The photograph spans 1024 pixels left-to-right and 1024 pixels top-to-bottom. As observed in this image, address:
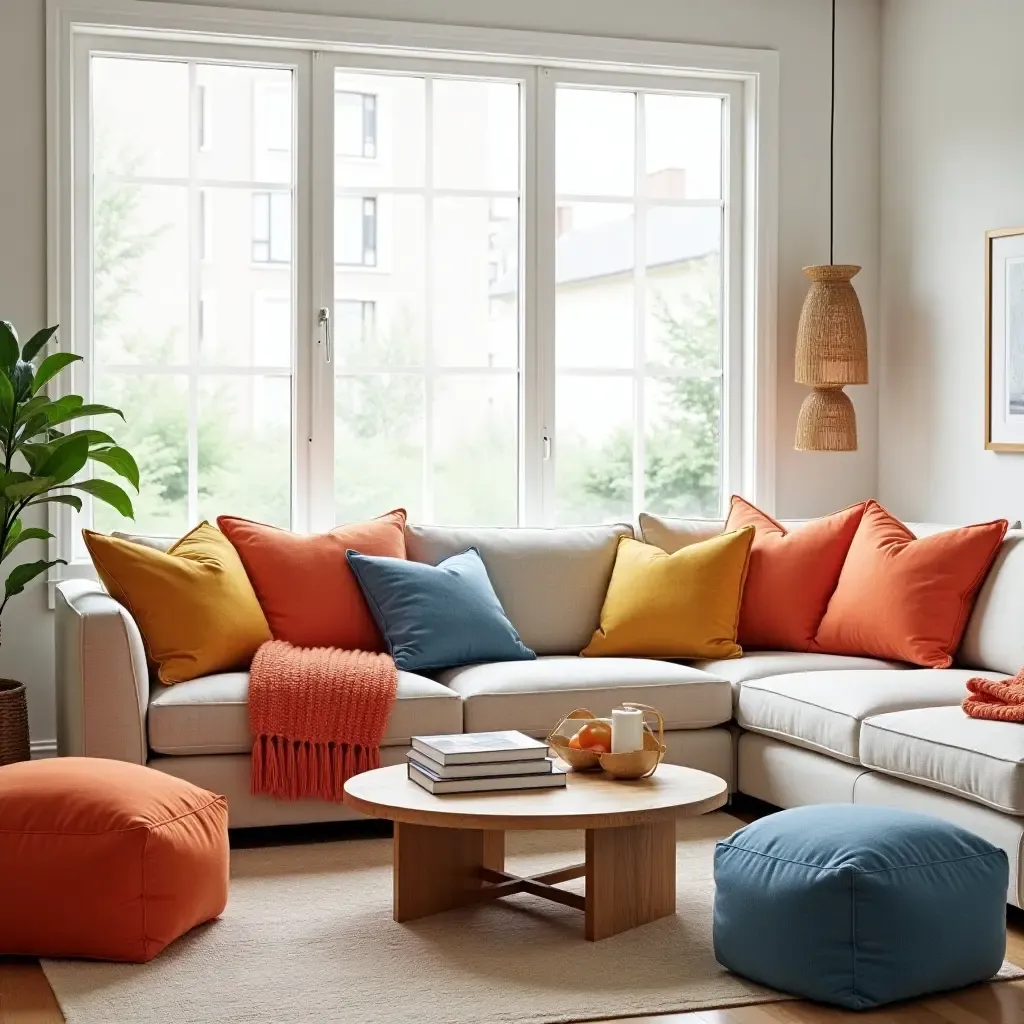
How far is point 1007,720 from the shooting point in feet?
11.1

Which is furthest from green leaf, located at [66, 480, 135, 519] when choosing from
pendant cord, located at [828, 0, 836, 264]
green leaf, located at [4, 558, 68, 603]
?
pendant cord, located at [828, 0, 836, 264]

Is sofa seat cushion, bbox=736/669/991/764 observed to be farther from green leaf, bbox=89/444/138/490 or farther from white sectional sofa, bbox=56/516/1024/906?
green leaf, bbox=89/444/138/490

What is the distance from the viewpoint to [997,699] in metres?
3.50

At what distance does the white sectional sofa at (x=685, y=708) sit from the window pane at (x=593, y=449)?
0.65 metres

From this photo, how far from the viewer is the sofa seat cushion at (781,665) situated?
14.3ft

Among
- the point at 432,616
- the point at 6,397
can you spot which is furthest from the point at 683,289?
the point at 6,397

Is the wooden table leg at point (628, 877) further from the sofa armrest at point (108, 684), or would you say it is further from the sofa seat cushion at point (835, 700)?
the sofa armrest at point (108, 684)

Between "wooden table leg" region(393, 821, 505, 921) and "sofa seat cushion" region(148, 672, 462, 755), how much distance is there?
2.17 ft

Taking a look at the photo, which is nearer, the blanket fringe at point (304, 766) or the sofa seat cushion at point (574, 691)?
the blanket fringe at point (304, 766)

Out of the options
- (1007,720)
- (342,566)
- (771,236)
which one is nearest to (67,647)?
(342,566)

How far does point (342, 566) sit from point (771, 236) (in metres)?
2.12

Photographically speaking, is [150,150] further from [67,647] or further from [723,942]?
[723,942]

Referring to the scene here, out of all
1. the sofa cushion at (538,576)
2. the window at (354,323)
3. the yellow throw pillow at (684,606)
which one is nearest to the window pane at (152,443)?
the window at (354,323)

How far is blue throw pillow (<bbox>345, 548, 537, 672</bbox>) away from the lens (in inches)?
169
